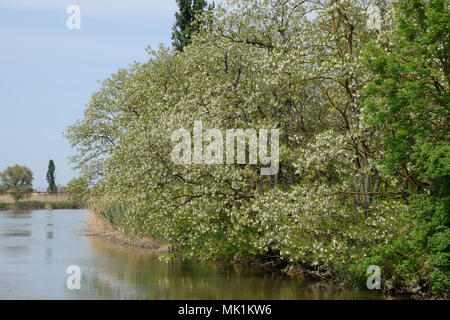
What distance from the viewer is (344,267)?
53.3 feet

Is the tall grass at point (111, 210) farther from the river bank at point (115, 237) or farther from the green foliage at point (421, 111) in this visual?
the green foliage at point (421, 111)

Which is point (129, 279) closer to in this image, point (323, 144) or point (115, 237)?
point (323, 144)

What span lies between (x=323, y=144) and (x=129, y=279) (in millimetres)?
8816

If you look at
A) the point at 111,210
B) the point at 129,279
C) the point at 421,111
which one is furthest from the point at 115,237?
the point at 421,111

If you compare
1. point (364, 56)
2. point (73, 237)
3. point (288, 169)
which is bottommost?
point (73, 237)

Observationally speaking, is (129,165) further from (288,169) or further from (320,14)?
(320,14)

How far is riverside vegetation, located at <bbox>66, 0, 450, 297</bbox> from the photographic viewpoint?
1266cm

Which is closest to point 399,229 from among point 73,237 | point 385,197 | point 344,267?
point 385,197

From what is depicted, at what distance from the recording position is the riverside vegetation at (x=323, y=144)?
41.5 ft

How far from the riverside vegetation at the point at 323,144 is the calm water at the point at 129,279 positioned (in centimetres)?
99

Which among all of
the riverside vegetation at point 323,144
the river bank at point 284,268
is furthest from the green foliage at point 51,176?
the riverside vegetation at point 323,144

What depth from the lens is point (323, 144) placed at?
1460 centimetres

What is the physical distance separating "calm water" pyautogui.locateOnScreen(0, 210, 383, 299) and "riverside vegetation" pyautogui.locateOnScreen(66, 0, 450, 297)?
99cm
